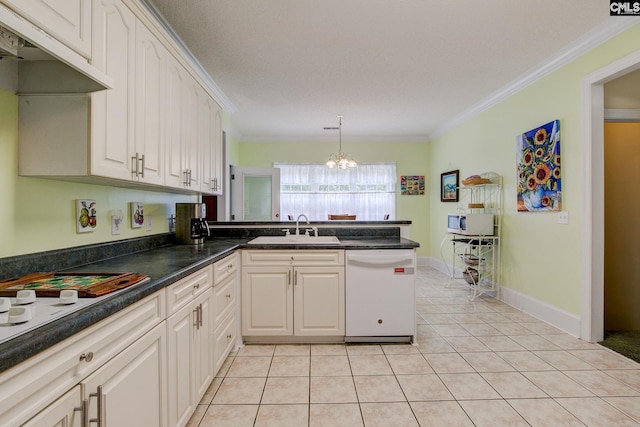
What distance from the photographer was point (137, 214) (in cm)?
218

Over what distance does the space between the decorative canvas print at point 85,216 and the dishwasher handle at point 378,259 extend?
1.78 meters

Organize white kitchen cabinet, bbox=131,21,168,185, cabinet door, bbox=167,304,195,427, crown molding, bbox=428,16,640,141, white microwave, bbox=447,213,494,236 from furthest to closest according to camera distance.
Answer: white microwave, bbox=447,213,494,236
crown molding, bbox=428,16,640,141
white kitchen cabinet, bbox=131,21,168,185
cabinet door, bbox=167,304,195,427

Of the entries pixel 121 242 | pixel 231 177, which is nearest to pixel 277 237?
pixel 121 242

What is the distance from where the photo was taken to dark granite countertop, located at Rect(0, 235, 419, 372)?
2.29ft

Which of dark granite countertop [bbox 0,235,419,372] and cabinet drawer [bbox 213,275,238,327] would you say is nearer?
dark granite countertop [bbox 0,235,419,372]

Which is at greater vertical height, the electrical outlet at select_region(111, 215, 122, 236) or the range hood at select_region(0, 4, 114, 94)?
the range hood at select_region(0, 4, 114, 94)

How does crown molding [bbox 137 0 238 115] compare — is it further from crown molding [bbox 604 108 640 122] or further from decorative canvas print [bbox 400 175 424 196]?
crown molding [bbox 604 108 640 122]

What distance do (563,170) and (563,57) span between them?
106 cm

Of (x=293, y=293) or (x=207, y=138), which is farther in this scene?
(x=207, y=138)

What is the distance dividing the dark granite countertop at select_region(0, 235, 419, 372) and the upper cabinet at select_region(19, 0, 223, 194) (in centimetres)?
45

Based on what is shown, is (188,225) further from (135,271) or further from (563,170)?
(563,170)

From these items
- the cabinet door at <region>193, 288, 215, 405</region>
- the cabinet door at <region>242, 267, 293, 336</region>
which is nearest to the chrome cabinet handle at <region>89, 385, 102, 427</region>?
the cabinet door at <region>193, 288, 215, 405</region>

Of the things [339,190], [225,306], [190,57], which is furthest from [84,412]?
[339,190]

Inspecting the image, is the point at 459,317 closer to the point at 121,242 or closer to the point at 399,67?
the point at 399,67
